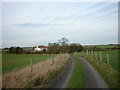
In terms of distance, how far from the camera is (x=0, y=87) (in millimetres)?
8461

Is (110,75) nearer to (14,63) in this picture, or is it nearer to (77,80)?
(77,80)

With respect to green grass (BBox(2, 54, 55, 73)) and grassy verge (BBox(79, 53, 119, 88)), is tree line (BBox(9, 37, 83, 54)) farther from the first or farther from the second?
grassy verge (BBox(79, 53, 119, 88))

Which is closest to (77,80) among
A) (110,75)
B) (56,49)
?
(110,75)

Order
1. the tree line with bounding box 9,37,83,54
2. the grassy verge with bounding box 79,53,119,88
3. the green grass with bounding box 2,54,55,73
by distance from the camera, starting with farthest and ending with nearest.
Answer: the tree line with bounding box 9,37,83,54
the green grass with bounding box 2,54,55,73
the grassy verge with bounding box 79,53,119,88

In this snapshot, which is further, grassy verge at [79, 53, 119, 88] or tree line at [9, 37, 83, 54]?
tree line at [9, 37, 83, 54]

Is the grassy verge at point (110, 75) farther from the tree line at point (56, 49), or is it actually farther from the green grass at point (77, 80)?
the tree line at point (56, 49)

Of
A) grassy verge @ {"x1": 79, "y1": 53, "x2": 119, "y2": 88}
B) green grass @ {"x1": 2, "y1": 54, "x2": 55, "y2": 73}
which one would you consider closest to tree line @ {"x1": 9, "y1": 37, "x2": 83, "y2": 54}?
green grass @ {"x1": 2, "y1": 54, "x2": 55, "y2": 73}

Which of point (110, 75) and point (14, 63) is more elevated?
point (110, 75)

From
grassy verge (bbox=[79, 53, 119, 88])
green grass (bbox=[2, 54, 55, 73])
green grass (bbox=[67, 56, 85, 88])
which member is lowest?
green grass (bbox=[2, 54, 55, 73])

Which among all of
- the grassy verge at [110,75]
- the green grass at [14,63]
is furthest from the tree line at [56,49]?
the grassy verge at [110,75]

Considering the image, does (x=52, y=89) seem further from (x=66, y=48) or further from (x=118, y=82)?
(x=66, y=48)

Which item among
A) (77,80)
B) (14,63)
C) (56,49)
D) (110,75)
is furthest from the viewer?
(56,49)

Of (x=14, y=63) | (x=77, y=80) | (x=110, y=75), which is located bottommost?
(x=14, y=63)

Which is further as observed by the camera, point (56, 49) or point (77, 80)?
point (56, 49)
